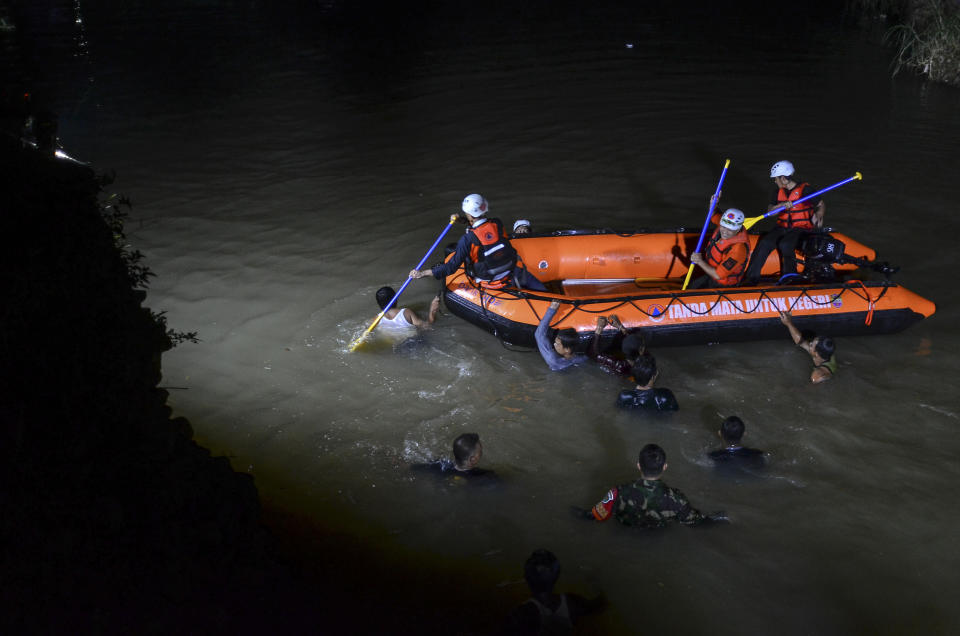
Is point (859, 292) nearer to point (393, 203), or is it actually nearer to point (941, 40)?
point (393, 203)

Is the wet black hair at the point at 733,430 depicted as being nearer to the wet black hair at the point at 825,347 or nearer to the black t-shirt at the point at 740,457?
the black t-shirt at the point at 740,457

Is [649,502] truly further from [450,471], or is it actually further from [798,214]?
[798,214]

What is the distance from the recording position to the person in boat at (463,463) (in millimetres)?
4301

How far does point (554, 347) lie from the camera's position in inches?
226

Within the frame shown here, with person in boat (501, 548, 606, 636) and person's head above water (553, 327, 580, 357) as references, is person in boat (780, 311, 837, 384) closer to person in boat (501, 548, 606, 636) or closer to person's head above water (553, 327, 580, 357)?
person's head above water (553, 327, 580, 357)

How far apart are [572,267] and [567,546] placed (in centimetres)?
332

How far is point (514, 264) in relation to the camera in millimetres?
6160

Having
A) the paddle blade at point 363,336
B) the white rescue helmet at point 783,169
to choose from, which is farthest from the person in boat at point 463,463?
the white rescue helmet at point 783,169

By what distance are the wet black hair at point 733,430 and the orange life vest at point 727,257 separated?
1962 mm

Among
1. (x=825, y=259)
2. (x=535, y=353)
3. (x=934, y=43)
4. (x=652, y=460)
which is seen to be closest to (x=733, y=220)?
(x=825, y=259)

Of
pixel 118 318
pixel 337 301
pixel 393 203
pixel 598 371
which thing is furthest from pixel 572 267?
pixel 118 318

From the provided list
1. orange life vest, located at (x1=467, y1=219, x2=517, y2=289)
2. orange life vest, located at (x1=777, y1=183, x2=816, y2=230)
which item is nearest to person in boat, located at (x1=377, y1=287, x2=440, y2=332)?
orange life vest, located at (x1=467, y1=219, x2=517, y2=289)

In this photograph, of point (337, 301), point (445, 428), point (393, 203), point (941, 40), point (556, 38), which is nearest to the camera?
point (445, 428)

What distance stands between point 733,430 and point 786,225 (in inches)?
123
